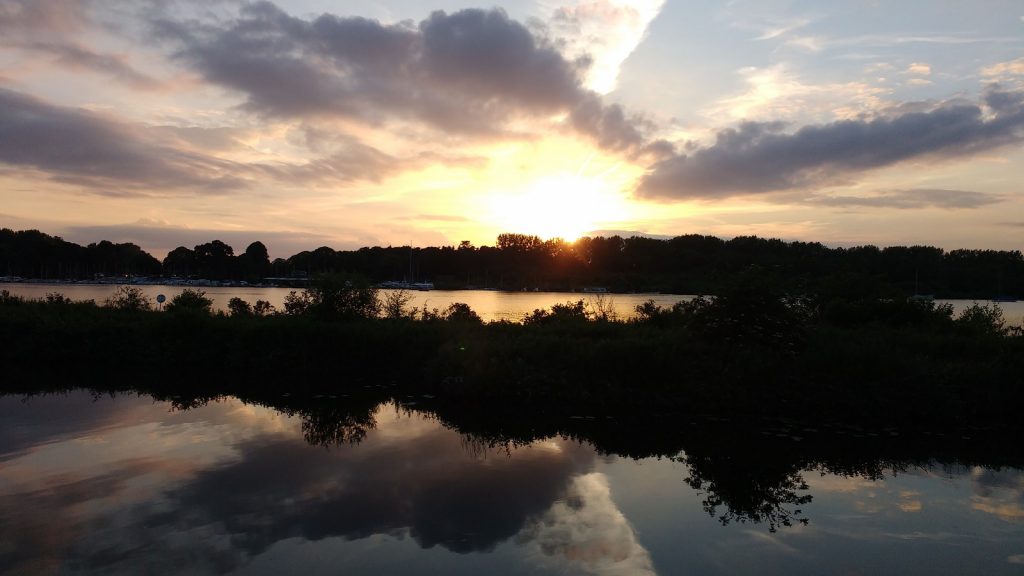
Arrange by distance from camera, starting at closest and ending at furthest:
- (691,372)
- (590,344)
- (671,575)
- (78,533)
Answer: (671,575) < (78,533) < (691,372) < (590,344)

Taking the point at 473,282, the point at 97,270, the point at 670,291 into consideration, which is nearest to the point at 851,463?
the point at 670,291

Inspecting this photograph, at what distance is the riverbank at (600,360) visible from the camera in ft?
52.8

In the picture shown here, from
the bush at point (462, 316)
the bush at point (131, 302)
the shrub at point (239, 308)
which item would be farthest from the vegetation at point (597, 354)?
the bush at point (131, 302)

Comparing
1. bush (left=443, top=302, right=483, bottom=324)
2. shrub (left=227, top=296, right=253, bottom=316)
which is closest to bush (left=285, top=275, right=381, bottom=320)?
bush (left=443, top=302, right=483, bottom=324)

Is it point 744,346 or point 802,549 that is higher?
point 744,346

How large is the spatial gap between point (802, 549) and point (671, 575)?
89.4 inches

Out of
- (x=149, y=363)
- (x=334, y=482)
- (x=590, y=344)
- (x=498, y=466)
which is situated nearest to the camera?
(x=334, y=482)

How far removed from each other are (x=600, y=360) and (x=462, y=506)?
340 inches

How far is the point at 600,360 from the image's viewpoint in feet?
57.2

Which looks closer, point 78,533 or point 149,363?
point 78,533

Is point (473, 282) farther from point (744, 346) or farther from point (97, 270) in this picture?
point (744, 346)

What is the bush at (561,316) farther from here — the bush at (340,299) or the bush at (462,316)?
the bush at (340,299)

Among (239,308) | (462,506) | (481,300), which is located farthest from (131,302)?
(481,300)

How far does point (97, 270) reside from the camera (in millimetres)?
167375
